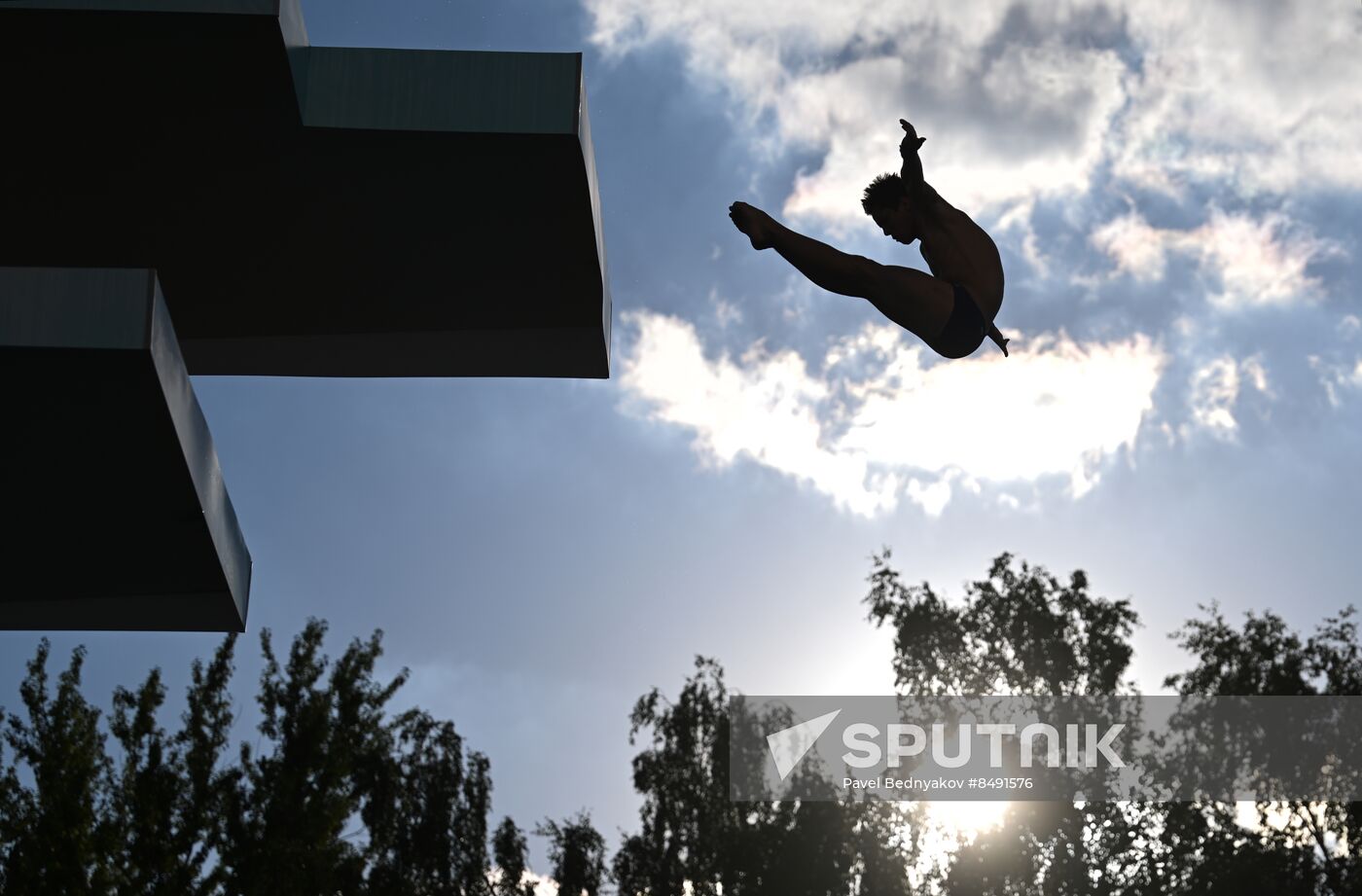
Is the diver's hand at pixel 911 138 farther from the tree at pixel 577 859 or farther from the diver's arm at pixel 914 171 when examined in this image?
the tree at pixel 577 859

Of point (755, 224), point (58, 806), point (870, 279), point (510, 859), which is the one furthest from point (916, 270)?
point (510, 859)

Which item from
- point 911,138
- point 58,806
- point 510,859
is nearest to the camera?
point 911,138

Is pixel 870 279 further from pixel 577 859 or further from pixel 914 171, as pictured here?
pixel 577 859

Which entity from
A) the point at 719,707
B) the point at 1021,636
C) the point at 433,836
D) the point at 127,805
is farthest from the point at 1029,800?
the point at 127,805

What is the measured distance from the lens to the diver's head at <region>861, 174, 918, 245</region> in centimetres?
593

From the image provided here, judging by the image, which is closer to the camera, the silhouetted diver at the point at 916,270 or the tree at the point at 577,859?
the silhouetted diver at the point at 916,270

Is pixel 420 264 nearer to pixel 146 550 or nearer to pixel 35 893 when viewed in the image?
pixel 146 550

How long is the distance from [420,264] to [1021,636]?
87.2ft

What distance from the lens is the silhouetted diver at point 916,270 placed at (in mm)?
5750

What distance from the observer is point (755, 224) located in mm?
5891

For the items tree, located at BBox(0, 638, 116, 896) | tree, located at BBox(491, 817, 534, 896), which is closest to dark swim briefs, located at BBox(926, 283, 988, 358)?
tree, located at BBox(0, 638, 116, 896)

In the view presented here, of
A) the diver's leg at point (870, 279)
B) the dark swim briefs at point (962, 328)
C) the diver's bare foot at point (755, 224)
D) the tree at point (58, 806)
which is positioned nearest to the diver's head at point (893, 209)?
the diver's leg at point (870, 279)

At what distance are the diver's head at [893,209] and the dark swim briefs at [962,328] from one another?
14.6 inches

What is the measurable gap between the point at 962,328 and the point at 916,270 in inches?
13.8
